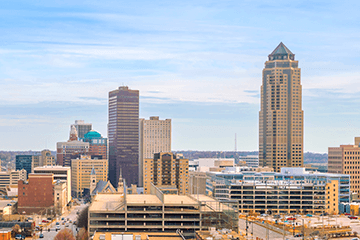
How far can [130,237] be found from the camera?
4727 inches

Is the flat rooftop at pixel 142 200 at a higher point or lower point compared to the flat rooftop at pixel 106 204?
higher

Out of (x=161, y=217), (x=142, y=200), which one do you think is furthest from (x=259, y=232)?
(x=142, y=200)

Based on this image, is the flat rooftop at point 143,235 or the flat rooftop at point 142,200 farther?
the flat rooftop at point 142,200

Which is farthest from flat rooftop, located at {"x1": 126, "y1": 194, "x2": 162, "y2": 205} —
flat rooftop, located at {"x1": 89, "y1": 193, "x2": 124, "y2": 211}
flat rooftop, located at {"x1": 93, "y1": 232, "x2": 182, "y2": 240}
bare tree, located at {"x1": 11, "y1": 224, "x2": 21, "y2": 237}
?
bare tree, located at {"x1": 11, "y1": 224, "x2": 21, "y2": 237}

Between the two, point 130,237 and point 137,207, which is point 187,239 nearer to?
point 137,207

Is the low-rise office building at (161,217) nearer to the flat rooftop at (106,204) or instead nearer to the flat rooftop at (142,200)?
the flat rooftop at (106,204)

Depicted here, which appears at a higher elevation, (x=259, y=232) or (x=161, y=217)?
(x=161, y=217)

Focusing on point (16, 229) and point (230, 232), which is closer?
point (230, 232)

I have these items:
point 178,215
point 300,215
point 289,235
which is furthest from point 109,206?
point 300,215

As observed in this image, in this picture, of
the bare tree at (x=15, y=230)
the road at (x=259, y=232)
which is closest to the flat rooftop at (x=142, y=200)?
the road at (x=259, y=232)

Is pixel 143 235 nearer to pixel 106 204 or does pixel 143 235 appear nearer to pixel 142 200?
pixel 142 200

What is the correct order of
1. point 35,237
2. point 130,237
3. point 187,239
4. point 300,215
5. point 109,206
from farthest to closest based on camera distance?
point 300,215
point 35,237
point 109,206
point 187,239
point 130,237

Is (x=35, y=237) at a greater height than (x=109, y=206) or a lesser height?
lesser

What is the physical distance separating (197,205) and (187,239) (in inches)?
386
